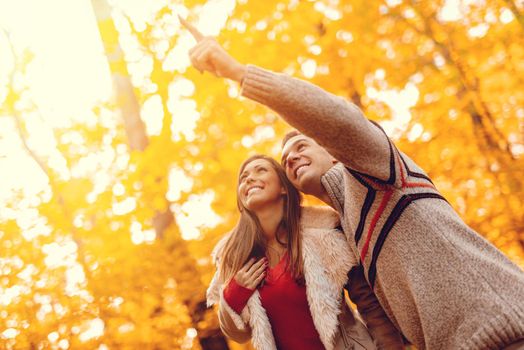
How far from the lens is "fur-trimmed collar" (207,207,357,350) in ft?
6.72

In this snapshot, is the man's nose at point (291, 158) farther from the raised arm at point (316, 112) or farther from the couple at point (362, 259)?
the raised arm at point (316, 112)

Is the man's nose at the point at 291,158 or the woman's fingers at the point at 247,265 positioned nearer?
the man's nose at the point at 291,158

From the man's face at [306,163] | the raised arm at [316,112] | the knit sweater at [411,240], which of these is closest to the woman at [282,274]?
the man's face at [306,163]

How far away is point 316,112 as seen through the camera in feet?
4.36

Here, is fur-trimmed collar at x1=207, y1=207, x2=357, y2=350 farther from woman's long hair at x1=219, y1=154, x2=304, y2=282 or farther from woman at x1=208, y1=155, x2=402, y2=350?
woman's long hair at x1=219, y1=154, x2=304, y2=282

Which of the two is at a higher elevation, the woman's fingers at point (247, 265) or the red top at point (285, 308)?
the woman's fingers at point (247, 265)

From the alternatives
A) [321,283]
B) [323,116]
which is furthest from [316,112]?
[321,283]

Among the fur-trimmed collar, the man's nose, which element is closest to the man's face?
→ the man's nose

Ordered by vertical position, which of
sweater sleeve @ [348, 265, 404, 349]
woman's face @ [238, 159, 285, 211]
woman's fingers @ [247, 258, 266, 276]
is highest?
woman's face @ [238, 159, 285, 211]

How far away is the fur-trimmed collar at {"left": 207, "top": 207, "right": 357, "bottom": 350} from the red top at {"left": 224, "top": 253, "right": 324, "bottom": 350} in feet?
0.15

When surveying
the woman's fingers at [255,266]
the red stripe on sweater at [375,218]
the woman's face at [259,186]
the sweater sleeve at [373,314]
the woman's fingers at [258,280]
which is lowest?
the sweater sleeve at [373,314]

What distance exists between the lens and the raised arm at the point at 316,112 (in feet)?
4.38

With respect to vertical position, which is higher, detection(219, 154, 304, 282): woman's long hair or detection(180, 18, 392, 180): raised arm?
detection(180, 18, 392, 180): raised arm

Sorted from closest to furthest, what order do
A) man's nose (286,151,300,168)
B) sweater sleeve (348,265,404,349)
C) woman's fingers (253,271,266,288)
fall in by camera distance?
sweater sleeve (348,265,404,349) < man's nose (286,151,300,168) < woman's fingers (253,271,266,288)
